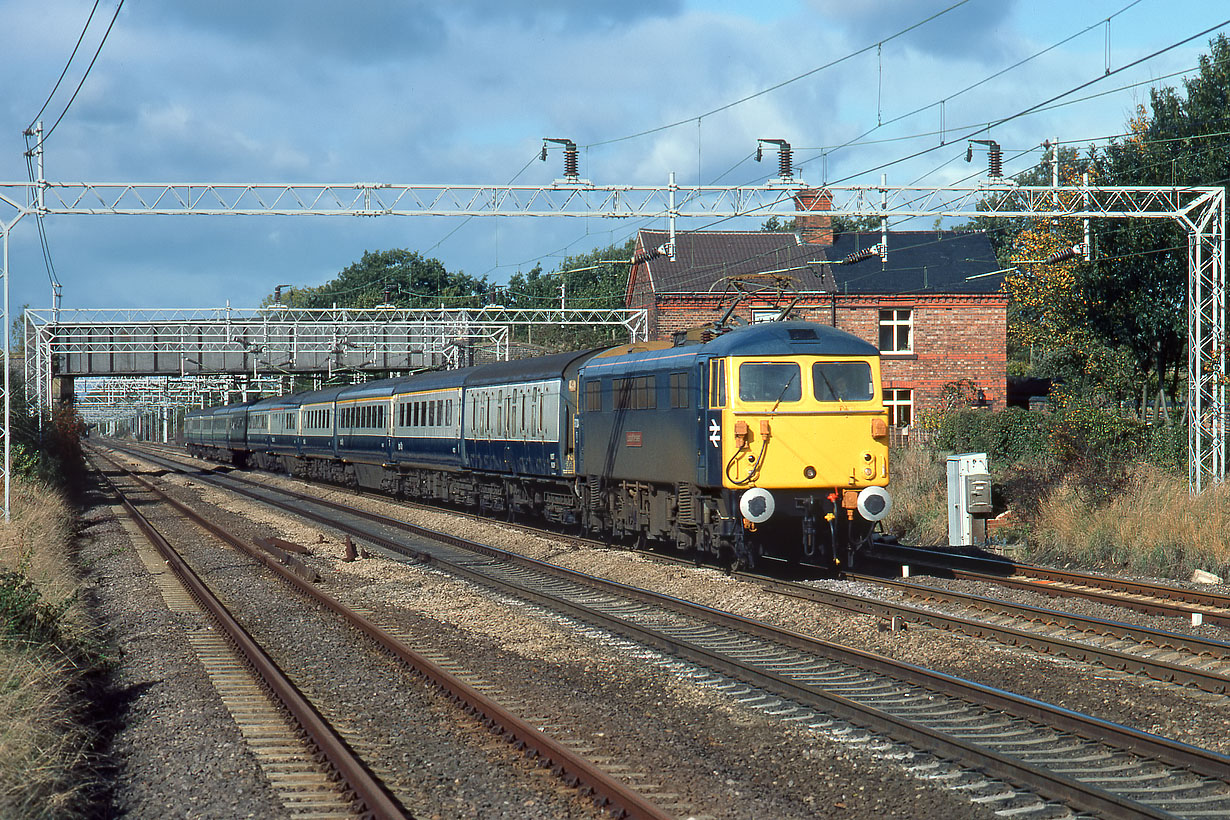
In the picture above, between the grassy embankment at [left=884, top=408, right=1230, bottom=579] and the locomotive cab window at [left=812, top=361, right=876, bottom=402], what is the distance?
4443 mm

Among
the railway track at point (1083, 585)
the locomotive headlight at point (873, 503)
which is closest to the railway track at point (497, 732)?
the locomotive headlight at point (873, 503)

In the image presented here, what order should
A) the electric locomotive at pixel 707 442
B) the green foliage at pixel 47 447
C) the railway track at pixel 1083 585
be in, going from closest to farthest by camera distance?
the railway track at pixel 1083 585 → the electric locomotive at pixel 707 442 → the green foliage at pixel 47 447

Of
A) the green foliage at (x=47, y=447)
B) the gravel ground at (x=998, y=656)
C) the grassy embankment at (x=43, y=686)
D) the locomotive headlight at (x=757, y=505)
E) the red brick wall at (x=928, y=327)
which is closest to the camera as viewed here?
the grassy embankment at (x=43, y=686)

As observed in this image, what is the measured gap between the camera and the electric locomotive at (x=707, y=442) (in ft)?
46.9

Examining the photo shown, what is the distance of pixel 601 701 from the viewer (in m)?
8.66

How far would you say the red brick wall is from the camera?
40.1m

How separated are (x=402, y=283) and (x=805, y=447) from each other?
85.2 meters

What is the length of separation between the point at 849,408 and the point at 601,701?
6.98 meters

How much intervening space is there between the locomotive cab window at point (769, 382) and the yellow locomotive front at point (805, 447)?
0.01m

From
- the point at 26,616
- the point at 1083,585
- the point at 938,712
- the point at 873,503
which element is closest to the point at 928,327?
the point at 1083,585

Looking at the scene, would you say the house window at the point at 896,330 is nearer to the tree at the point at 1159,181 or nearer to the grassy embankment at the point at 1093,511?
the tree at the point at 1159,181

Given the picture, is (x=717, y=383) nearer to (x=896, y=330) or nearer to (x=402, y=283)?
(x=896, y=330)

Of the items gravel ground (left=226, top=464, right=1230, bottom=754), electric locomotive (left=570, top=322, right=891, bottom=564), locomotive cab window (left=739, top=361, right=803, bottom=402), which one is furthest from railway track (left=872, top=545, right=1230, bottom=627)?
locomotive cab window (left=739, top=361, right=803, bottom=402)

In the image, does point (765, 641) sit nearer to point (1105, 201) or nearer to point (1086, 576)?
point (1086, 576)
